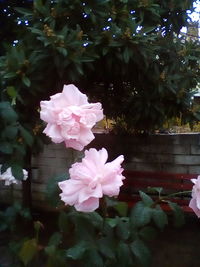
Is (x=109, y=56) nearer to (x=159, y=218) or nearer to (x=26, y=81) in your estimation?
(x=26, y=81)

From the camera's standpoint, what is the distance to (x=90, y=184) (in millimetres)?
919

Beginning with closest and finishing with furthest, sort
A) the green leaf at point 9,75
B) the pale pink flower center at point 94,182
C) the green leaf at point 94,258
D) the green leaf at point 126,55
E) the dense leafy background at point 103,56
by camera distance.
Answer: the pale pink flower center at point 94,182, the green leaf at point 94,258, the green leaf at point 9,75, the dense leafy background at point 103,56, the green leaf at point 126,55

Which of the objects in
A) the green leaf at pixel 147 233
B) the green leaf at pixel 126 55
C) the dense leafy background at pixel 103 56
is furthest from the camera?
the green leaf at pixel 126 55

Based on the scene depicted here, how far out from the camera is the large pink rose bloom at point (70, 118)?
96cm

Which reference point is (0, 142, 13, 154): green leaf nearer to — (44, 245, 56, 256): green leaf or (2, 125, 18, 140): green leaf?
(2, 125, 18, 140): green leaf

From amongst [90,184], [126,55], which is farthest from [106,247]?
[126,55]

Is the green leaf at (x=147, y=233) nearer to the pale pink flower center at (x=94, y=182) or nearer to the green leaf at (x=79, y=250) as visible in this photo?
the green leaf at (x=79, y=250)

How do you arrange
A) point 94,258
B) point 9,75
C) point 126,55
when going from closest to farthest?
point 94,258, point 9,75, point 126,55

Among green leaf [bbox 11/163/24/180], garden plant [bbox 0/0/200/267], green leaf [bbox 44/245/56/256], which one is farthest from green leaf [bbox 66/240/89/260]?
green leaf [bbox 11/163/24/180]

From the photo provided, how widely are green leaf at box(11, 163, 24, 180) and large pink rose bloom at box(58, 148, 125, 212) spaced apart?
0.38m

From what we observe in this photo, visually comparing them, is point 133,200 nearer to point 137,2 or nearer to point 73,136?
point 137,2

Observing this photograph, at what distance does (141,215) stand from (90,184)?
30 cm

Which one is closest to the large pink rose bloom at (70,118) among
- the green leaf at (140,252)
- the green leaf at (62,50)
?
the green leaf at (140,252)

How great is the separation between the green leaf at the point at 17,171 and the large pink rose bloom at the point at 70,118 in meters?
0.38
